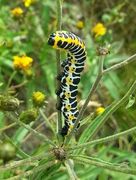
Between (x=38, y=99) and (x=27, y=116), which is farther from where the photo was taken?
(x=38, y=99)

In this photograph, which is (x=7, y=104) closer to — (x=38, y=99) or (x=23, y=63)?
(x=38, y=99)

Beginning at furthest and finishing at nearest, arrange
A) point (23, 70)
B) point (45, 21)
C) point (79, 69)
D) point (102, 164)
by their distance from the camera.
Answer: point (45, 21), point (23, 70), point (79, 69), point (102, 164)

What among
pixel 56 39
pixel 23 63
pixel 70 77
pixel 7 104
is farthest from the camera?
pixel 23 63

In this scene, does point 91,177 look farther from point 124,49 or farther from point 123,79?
point 124,49

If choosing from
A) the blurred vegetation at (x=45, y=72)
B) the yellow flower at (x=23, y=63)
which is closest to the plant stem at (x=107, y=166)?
the blurred vegetation at (x=45, y=72)

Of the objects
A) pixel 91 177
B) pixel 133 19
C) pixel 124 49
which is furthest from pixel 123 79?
pixel 91 177

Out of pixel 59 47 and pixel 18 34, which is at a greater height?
pixel 18 34

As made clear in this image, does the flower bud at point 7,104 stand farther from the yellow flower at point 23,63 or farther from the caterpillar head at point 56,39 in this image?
the yellow flower at point 23,63

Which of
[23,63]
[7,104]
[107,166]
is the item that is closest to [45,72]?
[23,63]
